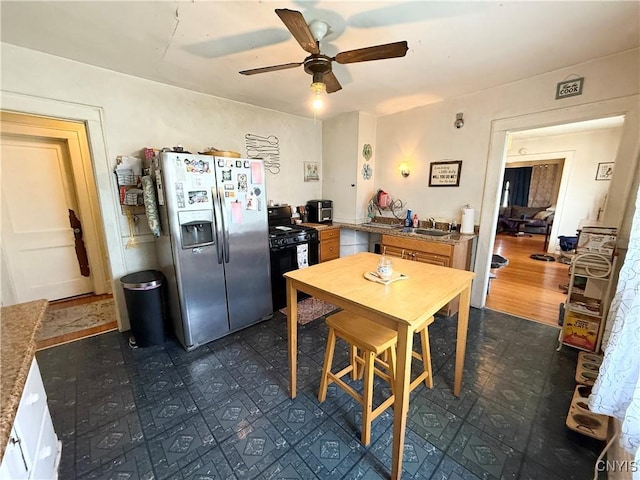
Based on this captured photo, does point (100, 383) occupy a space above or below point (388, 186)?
below

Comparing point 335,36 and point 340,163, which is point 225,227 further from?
point 340,163

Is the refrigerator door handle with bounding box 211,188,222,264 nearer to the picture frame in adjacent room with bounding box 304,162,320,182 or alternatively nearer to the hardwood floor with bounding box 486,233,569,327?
the picture frame in adjacent room with bounding box 304,162,320,182

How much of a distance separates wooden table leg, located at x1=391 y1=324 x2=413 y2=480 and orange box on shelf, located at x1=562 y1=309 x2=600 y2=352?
7.00 feet

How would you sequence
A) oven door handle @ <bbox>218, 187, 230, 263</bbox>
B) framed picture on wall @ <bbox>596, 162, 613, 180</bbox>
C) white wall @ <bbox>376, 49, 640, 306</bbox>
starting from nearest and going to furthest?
white wall @ <bbox>376, 49, 640, 306</bbox>, oven door handle @ <bbox>218, 187, 230, 263</bbox>, framed picture on wall @ <bbox>596, 162, 613, 180</bbox>

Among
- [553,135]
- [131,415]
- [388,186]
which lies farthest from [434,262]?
[553,135]

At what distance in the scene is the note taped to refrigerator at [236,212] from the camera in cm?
251

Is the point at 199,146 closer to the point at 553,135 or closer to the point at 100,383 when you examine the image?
the point at 100,383

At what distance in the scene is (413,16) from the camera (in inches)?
64.7

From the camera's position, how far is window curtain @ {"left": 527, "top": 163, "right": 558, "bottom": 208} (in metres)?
7.76

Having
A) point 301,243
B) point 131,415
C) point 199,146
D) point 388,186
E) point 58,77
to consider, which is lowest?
point 131,415

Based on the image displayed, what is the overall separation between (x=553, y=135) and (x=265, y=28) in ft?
21.3

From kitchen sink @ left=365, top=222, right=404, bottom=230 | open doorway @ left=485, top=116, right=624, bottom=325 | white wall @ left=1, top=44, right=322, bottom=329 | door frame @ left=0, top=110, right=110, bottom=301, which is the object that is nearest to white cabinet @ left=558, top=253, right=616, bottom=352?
open doorway @ left=485, top=116, right=624, bottom=325

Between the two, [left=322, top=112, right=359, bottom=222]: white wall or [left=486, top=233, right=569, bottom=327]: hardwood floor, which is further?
[left=322, top=112, right=359, bottom=222]: white wall

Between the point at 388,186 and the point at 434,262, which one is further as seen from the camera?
the point at 388,186
